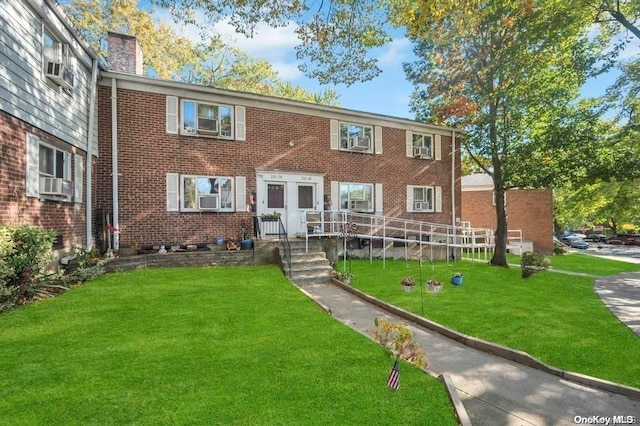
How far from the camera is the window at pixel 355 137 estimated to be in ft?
50.2

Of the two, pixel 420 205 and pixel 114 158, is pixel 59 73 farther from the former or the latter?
pixel 420 205

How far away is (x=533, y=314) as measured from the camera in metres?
7.41

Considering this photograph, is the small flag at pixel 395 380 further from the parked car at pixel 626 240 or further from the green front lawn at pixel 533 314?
the parked car at pixel 626 240

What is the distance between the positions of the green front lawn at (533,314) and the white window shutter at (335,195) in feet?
10.7

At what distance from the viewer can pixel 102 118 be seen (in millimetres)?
11148

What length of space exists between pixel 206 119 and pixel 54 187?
548 centimetres

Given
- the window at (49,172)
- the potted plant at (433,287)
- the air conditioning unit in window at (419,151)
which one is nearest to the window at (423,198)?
the air conditioning unit in window at (419,151)

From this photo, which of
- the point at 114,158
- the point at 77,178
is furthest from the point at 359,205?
the point at 77,178

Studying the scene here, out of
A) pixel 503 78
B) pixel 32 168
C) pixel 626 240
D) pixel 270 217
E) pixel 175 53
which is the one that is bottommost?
pixel 626 240

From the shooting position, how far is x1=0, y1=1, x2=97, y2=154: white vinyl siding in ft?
22.1

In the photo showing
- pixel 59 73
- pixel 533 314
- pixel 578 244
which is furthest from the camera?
pixel 578 244

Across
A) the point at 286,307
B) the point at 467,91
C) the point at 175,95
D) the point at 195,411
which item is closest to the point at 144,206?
the point at 175,95

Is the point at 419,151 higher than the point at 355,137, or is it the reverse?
the point at 355,137

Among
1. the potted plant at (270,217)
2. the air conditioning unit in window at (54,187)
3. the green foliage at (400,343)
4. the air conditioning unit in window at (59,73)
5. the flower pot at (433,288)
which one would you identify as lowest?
the flower pot at (433,288)
